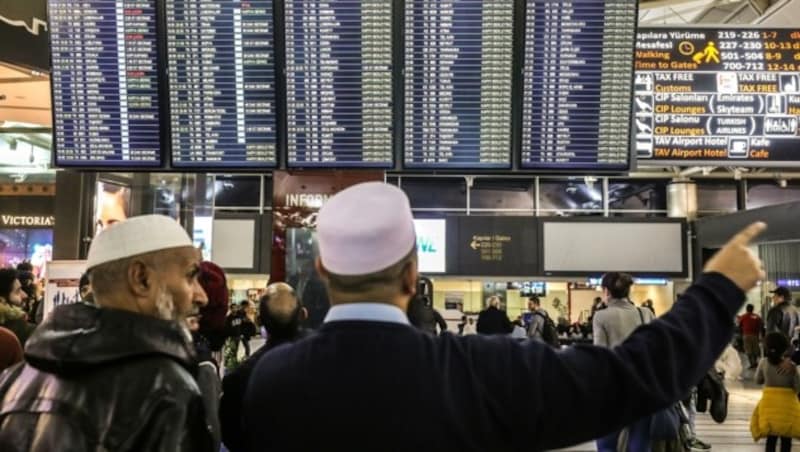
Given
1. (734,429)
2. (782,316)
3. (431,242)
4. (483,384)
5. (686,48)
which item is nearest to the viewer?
(483,384)

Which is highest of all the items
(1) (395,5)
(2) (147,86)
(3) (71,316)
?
(1) (395,5)

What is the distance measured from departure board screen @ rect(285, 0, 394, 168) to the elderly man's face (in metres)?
2.18

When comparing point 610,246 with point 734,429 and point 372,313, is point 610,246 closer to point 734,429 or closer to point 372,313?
point 734,429

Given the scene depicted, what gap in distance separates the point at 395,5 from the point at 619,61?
120 cm

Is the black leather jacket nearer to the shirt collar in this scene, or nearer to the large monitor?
the shirt collar

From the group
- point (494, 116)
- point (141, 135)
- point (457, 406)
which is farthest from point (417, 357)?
point (141, 135)

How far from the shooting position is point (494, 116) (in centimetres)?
372

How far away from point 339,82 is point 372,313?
2686mm

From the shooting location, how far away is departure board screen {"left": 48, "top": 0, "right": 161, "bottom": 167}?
12.1ft

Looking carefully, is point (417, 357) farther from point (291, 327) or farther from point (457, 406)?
point (291, 327)

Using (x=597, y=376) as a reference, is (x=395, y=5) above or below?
above

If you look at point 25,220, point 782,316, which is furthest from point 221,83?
point 782,316

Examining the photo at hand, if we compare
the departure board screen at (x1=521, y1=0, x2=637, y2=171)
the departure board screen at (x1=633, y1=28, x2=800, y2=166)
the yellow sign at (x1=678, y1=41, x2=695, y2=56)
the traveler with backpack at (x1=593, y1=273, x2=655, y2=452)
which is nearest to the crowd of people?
the departure board screen at (x1=521, y1=0, x2=637, y2=171)

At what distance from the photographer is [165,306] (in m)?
1.48
